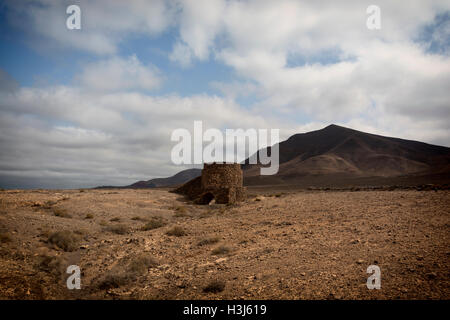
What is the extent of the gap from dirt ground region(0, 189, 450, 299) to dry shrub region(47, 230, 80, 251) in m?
0.03

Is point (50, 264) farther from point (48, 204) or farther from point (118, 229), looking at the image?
point (48, 204)

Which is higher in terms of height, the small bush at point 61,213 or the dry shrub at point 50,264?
the small bush at point 61,213

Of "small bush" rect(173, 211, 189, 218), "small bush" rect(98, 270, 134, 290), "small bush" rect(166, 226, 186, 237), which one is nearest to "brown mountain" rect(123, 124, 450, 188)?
"small bush" rect(173, 211, 189, 218)

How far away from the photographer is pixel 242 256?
24.0 feet

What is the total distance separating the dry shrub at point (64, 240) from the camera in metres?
8.80

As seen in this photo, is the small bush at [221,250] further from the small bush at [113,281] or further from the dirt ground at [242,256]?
the small bush at [113,281]

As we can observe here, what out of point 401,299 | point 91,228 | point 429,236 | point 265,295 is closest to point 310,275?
point 265,295

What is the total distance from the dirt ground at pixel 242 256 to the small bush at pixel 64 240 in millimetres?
30

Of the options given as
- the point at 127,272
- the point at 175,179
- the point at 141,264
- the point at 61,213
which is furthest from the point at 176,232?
the point at 175,179

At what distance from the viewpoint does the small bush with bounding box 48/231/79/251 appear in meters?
8.80

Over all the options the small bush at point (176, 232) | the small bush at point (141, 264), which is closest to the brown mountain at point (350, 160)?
the small bush at point (176, 232)

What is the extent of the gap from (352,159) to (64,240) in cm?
9394

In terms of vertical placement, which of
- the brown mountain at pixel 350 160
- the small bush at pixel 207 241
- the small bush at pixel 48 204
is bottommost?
the small bush at pixel 207 241

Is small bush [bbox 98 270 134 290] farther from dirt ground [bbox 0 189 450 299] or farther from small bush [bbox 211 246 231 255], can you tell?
small bush [bbox 211 246 231 255]
